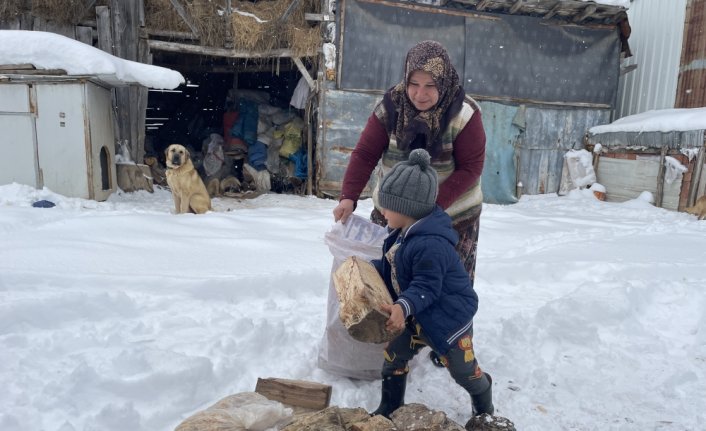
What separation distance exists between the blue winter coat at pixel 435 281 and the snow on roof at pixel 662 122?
8.42 m

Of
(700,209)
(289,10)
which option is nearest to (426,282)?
(700,209)

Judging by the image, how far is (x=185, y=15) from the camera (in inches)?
342

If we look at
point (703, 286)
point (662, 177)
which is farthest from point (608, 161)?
point (703, 286)

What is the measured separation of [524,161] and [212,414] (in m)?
9.71

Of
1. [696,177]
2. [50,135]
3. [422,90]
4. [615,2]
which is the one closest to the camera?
[422,90]

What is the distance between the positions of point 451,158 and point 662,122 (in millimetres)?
8348

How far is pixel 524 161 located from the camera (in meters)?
10.0

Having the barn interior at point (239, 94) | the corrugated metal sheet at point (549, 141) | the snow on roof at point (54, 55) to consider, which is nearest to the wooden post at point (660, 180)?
the corrugated metal sheet at point (549, 141)

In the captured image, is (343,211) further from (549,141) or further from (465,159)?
(549,141)

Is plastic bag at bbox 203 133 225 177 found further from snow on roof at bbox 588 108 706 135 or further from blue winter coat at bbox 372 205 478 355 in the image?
blue winter coat at bbox 372 205 478 355

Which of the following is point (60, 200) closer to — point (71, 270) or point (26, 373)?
point (71, 270)

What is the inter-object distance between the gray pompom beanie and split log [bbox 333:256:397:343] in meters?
0.32

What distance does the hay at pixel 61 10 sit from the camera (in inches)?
323

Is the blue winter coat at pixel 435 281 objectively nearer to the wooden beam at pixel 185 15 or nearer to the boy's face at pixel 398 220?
the boy's face at pixel 398 220
